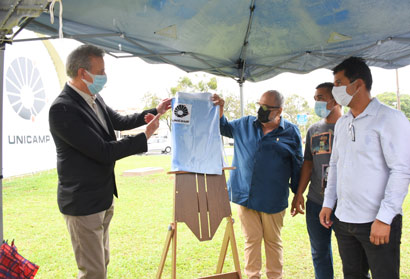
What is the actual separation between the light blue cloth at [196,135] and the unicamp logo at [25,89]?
9.42m

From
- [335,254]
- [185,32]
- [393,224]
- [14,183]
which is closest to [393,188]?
[393,224]

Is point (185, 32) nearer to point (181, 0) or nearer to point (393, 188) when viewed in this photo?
point (181, 0)

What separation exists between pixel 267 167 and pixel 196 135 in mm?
726

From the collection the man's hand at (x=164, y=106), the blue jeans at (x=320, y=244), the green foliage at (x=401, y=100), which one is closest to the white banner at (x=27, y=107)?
the man's hand at (x=164, y=106)

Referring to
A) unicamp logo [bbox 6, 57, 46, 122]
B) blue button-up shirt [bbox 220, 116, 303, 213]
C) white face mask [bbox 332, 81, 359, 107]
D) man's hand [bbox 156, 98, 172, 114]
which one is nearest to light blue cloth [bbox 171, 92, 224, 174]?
man's hand [bbox 156, 98, 172, 114]

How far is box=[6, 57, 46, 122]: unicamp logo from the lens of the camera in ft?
33.2

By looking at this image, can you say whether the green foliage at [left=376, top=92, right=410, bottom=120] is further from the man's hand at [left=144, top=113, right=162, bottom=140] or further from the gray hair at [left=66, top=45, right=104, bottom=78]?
the gray hair at [left=66, top=45, right=104, bottom=78]

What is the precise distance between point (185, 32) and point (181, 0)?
1.86 feet

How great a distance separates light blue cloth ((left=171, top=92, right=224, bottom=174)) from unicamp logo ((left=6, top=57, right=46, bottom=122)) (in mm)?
9418

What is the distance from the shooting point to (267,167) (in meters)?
2.84

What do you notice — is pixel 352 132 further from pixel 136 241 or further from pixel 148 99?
pixel 148 99

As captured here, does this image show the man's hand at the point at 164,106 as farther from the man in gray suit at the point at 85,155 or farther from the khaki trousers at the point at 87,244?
the khaki trousers at the point at 87,244

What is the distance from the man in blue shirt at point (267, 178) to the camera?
284 centimetres

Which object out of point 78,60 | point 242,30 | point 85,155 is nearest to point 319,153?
point 242,30
